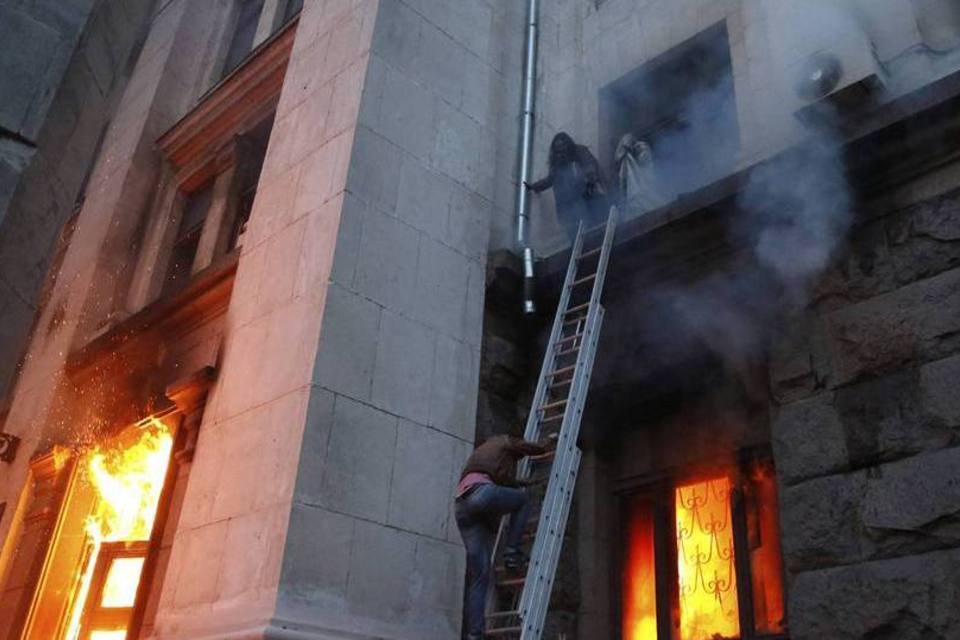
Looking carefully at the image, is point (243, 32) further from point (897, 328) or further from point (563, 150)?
point (897, 328)

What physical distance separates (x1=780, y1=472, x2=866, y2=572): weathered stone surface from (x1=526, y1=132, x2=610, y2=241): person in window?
10.6 ft

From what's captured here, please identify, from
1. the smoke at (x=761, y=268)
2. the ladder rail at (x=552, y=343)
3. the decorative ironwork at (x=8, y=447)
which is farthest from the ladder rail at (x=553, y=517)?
the decorative ironwork at (x=8, y=447)

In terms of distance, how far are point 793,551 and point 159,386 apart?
652 cm

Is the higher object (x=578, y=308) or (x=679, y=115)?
(x=679, y=115)

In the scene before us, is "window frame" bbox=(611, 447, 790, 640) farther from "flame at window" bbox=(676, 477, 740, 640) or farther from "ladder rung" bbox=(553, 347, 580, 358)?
"ladder rung" bbox=(553, 347, 580, 358)

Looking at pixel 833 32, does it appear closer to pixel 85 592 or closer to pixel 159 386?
pixel 159 386

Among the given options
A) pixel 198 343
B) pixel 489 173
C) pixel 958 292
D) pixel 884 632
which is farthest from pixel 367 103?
pixel 884 632

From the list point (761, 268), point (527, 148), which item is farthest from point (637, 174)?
point (761, 268)

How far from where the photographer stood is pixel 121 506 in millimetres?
9320

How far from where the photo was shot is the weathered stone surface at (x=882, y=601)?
4.69 meters

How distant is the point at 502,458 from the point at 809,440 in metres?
1.96

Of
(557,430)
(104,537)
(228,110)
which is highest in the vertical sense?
(228,110)

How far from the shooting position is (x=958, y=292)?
523cm

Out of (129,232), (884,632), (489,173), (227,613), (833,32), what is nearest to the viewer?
(884,632)
